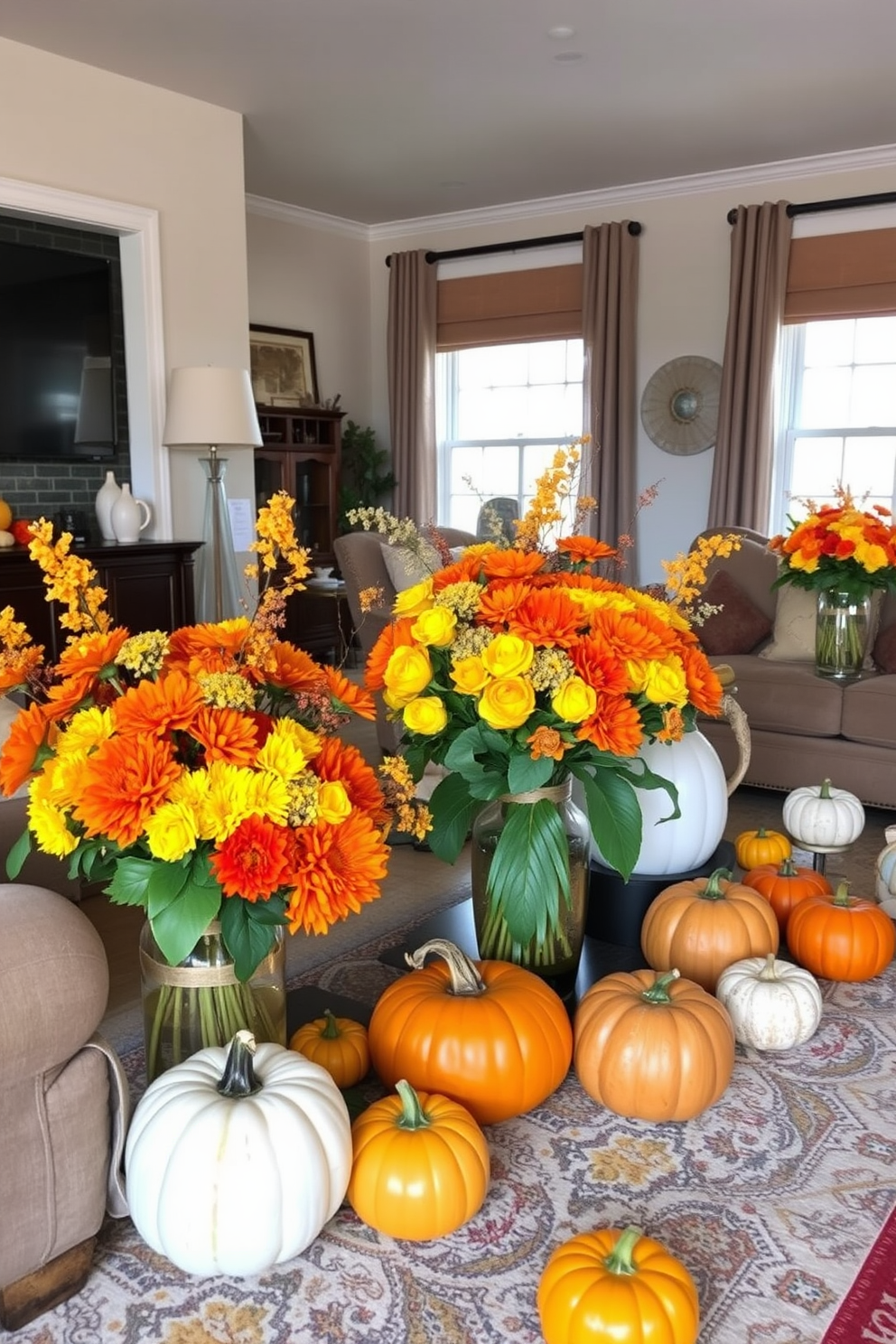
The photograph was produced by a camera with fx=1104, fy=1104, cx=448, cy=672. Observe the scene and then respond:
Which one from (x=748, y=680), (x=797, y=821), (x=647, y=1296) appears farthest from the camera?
(x=748, y=680)

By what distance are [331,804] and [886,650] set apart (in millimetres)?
3145

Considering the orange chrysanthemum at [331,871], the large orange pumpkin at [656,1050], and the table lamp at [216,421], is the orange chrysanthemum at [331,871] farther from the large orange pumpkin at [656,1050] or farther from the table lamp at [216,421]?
the table lamp at [216,421]

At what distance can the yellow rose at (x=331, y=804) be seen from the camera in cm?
124

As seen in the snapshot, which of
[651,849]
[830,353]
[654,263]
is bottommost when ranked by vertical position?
[651,849]

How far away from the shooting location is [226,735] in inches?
48.0

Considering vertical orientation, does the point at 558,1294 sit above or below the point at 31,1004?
below

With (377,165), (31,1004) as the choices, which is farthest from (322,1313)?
(377,165)

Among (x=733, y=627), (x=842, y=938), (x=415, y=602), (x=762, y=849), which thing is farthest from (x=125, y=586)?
(x=842, y=938)

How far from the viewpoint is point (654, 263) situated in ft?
21.1

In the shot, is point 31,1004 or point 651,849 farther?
point 651,849

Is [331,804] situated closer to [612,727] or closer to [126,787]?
[126,787]

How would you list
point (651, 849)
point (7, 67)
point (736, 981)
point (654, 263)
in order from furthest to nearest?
point (654, 263) < point (7, 67) < point (651, 849) < point (736, 981)

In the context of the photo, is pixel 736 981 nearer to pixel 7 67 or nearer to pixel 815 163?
pixel 7 67

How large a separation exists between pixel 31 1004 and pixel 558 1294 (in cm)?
63
